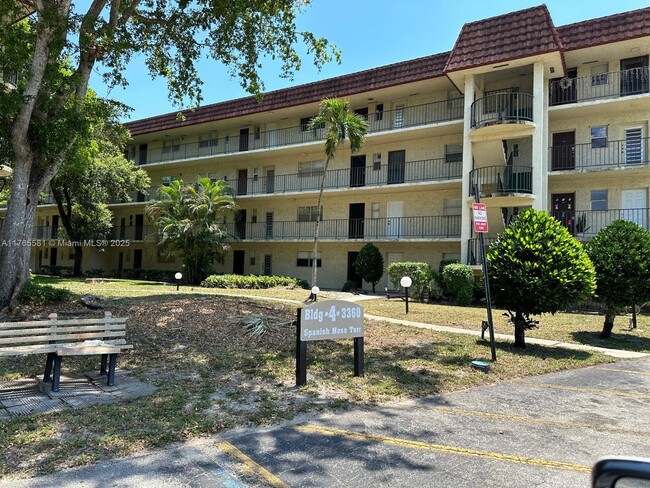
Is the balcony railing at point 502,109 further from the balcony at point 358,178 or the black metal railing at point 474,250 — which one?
the black metal railing at point 474,250

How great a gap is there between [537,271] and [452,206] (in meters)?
14.4

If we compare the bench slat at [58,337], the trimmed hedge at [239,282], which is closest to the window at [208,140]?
the trimmed hedge at [239,282]

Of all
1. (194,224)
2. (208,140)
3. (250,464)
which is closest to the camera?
(250,464)

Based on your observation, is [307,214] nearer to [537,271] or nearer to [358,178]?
[358,178]

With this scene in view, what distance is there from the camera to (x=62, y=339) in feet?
21.0

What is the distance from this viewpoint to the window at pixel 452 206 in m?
23.3

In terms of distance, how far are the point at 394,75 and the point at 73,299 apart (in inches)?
736

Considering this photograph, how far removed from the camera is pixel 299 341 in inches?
256

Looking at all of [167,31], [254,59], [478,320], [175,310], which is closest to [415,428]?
[175,310]

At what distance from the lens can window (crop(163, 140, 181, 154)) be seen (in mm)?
35062

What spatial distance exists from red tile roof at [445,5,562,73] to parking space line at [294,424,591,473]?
1851 centimetres

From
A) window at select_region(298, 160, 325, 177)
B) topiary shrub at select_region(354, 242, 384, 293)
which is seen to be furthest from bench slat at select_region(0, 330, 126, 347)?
window at select_region(298, 160, 325, 177)

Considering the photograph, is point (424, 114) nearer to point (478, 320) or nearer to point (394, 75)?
point (394, 75)

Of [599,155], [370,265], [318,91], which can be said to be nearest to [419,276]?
[370,265]
